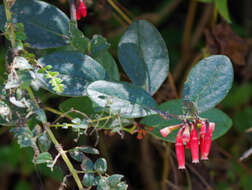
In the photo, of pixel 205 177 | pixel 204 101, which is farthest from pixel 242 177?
pixel 204 101

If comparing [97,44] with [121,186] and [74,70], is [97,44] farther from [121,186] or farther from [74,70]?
[121,186]

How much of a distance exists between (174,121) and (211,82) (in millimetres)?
162

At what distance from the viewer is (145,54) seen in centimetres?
111

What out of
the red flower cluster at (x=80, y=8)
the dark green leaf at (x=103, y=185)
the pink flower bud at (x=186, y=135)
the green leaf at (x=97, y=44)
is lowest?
the dark green leaf at (x=103, y=185)

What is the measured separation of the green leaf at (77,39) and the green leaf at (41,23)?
5 cm

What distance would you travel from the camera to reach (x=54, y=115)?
1.17m

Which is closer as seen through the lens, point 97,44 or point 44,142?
point 44,142

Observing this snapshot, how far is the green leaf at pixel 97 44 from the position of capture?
1078mm

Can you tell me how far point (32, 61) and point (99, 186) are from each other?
36cm

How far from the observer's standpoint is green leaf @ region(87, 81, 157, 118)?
90cm

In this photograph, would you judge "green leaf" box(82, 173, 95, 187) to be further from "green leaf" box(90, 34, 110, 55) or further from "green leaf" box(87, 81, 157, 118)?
"green leaf" box(90, 34, 110, 55)

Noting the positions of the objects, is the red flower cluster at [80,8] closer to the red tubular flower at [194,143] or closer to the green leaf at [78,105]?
the green leaf at [78,105]

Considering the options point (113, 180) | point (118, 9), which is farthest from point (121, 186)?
point (118, 9)

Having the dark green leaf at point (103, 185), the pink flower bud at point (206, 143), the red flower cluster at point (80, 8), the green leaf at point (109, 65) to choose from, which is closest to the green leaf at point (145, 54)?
the green leaf at point (109, 65)
